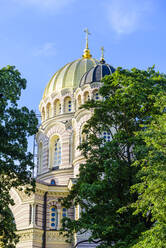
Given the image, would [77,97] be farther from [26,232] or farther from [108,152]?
[108,152]

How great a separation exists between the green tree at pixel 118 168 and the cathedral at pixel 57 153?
22.1 feet

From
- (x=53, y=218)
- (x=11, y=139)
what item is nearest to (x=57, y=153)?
(x=53, y=218)

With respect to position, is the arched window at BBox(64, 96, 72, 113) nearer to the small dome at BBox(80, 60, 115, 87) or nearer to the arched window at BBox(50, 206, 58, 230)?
the small dome at BBox(80, 60, 115, 87)

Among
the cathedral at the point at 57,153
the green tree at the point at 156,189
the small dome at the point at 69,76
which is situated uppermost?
the small dome at the point at 69,76

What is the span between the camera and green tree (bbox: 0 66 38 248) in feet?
51.5

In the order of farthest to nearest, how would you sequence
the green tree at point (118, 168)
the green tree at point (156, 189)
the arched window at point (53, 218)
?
the arched window at point (53, 218) → the green tree at point (118, 168) → the green tree at point (156, 189)

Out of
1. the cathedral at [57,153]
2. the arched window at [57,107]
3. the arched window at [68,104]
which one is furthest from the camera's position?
the arched window at [57,107]

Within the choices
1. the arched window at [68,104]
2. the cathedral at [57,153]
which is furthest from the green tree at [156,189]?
the arched window at [68,104]

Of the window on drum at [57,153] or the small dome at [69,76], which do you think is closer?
the window on drum at [57,153]

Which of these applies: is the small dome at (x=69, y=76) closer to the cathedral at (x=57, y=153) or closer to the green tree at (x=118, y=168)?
the cathedral at (x=57, y=153)

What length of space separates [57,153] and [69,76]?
856 cm

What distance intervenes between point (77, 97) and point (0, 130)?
2014cm

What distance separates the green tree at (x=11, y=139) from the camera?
51.5 feet

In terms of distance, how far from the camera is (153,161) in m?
13.5
